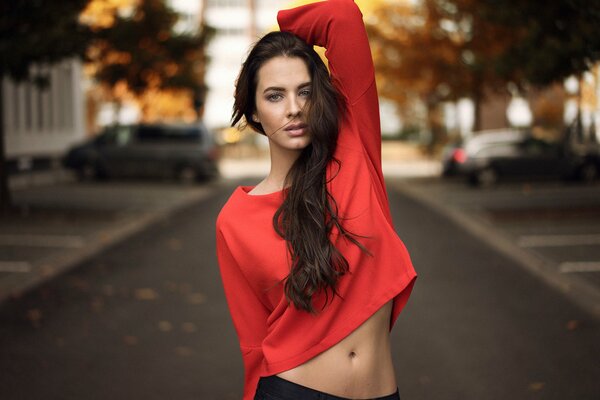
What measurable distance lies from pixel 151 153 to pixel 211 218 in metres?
11.4

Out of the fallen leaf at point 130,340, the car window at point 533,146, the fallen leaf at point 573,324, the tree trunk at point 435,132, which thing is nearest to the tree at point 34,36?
the fallen leaf at point 130,340

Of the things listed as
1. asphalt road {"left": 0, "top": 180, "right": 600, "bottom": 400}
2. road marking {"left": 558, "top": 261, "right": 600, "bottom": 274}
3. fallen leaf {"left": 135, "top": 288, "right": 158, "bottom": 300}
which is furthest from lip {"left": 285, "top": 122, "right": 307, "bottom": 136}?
road marking {"left": 558, "top": 261, "right": 600, "bottom": 274}

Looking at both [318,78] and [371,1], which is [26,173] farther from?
[318,78]

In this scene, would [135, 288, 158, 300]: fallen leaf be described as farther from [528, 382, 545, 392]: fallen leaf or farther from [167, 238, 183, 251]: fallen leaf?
[528, 382, 545, 392]: fallen leaf

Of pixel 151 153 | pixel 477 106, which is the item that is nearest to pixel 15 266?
pixel 151 153

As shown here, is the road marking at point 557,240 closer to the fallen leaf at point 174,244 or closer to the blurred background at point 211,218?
the blurred background at point 211,218

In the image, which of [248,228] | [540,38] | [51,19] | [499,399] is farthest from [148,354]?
[540,38]

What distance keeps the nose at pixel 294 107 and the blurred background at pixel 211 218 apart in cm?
25

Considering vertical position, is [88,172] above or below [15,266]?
above

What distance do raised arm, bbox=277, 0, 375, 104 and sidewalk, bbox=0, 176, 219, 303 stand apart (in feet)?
23.3

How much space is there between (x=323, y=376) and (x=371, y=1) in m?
29.9

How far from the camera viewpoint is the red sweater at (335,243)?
2.12 m

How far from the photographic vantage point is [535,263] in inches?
427

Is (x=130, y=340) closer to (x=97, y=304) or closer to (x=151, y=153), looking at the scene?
(x=97, y=304)
